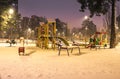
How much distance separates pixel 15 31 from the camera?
10344cm

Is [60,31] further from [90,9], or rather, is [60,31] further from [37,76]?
[37,76]

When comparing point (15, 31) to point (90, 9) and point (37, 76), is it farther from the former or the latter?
point (37, 76)

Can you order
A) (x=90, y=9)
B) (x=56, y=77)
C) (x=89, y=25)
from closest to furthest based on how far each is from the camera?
(x=56, y=77)
(x=90, y=9)
(x=89, y=25)

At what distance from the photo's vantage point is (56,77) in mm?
12188

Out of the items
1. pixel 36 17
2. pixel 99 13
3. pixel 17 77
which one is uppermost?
pixel 36 17

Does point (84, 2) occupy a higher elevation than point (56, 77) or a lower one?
higher

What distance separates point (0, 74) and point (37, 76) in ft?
5.60

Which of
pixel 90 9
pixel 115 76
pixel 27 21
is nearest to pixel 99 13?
pixel 90 9

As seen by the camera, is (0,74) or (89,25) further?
(89,25)

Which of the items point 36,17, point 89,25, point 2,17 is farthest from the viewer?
point 36,17

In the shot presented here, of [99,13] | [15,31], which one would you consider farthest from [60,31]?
[99,13]

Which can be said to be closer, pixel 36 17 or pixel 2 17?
pixel 2 17

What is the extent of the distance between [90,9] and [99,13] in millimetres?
1305

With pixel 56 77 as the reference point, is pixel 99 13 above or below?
above
